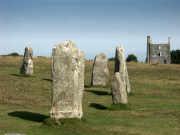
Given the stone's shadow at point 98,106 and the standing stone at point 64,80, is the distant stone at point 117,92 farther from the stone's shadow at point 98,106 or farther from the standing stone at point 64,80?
the standing stone at point 64,80

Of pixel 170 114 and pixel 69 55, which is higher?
pixel 69 55

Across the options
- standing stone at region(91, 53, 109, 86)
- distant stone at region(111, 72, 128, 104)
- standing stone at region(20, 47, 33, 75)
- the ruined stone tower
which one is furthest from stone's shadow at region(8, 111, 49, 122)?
the ruined stone tower

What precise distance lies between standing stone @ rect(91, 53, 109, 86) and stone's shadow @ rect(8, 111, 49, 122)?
51.9ft

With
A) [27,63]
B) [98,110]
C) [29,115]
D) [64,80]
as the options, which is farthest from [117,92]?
[27,63]

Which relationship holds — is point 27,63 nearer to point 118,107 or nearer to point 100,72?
point 100,72

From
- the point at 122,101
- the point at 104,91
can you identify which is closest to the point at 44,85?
the point at 104,91

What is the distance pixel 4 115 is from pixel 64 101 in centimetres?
436

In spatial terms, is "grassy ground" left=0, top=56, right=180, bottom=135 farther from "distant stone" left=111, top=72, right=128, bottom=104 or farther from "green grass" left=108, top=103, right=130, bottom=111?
"distant stone" left=111, top=72, right=128, bottom=104

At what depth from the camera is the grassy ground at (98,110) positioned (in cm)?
1719

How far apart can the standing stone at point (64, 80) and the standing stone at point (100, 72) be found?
62.0 feet

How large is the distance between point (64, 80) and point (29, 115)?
4.02m

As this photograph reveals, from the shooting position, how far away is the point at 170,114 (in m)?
22.1

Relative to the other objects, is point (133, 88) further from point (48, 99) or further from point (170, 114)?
point (170, 114)

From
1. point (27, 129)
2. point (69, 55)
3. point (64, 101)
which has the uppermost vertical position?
point (69, 55)
